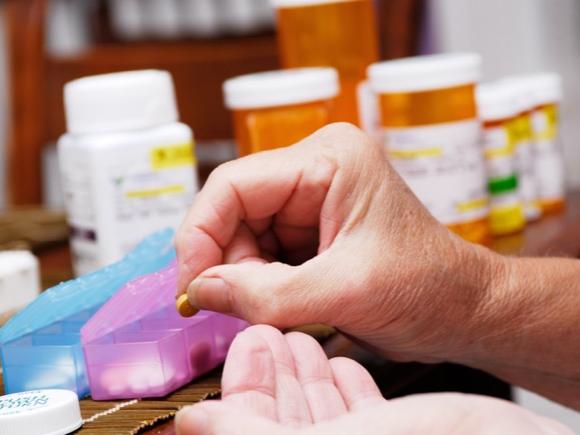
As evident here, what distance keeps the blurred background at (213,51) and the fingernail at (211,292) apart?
819 mm

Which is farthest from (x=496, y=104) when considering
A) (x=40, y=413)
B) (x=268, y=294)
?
(x=40, y=413)

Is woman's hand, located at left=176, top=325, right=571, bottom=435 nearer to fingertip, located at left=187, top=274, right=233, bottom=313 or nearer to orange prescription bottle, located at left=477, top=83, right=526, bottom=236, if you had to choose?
fingertip, located at left=187, top=274, right=233, bottom=313

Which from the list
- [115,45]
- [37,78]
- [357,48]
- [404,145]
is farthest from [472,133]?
[115,45]

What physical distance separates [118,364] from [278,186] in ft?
0.47

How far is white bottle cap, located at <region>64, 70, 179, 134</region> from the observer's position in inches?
30.9

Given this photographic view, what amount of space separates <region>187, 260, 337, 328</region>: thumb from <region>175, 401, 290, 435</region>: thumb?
0.12m

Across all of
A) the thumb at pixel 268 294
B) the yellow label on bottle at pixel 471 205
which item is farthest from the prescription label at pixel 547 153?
the thumb at pixel 268 294

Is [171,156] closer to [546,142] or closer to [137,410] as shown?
[137,410]

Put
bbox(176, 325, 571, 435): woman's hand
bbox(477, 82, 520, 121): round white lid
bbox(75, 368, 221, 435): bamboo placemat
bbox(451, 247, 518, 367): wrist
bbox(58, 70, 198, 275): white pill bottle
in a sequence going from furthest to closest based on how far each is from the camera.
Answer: bbox(477, 82, 520, 121): round white lid, bbox(58, 70, 198, 275): white pill bottle, bbox(451, 247, 518, 367): wrist, bbox(75, 368, 221, 435): bamboo placemat, bbox(176, 325, 571, 435): woman's hand

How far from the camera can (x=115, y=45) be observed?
5.80 feet

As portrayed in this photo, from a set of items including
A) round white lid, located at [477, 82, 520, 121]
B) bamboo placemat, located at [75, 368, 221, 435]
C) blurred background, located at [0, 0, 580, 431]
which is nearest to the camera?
bamboo placemat, located at [75, 368, 221, 435]

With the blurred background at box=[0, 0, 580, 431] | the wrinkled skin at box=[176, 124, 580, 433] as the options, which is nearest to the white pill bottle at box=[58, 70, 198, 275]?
the wrinkled skin at box=[176, 124, 580, 433]

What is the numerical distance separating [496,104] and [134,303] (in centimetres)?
46

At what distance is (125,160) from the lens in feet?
2.56
